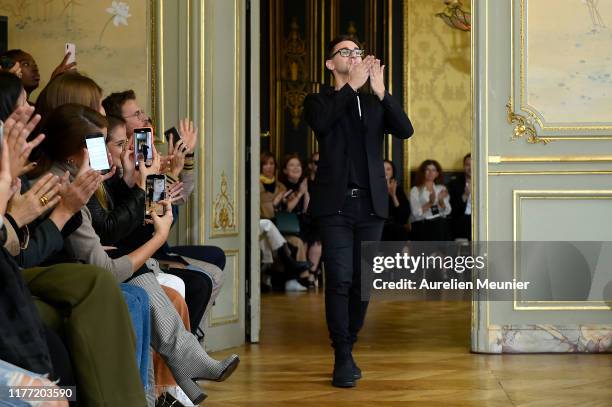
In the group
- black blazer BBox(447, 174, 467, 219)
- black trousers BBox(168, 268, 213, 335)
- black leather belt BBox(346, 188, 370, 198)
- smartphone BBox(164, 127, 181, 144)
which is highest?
smartphone BBox(164, 127, 181, 144)

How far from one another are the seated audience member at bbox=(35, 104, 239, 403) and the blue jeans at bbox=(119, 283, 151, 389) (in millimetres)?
175

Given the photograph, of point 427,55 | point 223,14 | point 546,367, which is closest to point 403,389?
point 546,367

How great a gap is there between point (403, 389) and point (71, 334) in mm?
2033

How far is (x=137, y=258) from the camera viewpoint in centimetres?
357

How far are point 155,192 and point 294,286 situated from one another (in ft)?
17.2

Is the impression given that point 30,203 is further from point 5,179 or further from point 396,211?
point 396,211

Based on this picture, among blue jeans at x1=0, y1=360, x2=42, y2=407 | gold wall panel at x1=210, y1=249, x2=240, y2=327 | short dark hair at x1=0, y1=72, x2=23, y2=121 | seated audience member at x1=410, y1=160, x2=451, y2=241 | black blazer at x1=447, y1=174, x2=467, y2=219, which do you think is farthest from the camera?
black blazer at x1=447, y1=174, x2=467, y2=219

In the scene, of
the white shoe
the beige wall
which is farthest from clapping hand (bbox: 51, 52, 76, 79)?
the beige wall

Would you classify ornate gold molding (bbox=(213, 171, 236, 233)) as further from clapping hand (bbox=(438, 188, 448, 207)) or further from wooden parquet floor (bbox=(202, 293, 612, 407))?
clapping hand (bbox=(438, 188, 448, 207))

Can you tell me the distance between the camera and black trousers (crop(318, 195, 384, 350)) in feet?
15.0

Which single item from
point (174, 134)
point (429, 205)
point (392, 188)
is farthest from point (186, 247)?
point (392, 188)

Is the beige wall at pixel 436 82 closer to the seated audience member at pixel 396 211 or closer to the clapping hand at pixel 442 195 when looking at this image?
the seated audience member at pixel 396 211

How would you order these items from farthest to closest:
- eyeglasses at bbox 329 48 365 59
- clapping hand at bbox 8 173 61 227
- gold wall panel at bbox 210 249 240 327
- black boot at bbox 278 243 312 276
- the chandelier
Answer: the chandelier
black boot at bbox 278 243 312 276
gold wall panel at bbox 210 249 240 327
eyeglasses at bbox 329 48 365 59
clapping hand at bbox 8 173 61 227

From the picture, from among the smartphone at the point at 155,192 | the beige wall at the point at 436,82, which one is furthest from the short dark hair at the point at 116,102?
the beige wall at the point at 436,82
